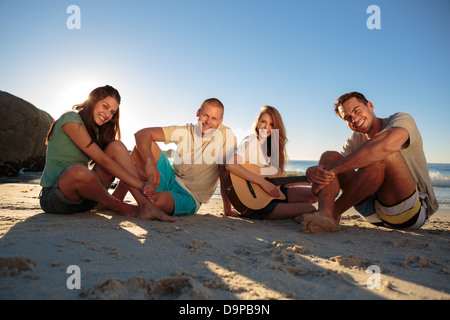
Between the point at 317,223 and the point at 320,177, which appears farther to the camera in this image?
the point at 320,177

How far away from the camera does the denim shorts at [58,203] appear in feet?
8.38

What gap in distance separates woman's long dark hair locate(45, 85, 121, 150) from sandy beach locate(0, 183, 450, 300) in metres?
0.83

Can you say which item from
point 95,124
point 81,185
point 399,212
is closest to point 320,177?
point 399,212

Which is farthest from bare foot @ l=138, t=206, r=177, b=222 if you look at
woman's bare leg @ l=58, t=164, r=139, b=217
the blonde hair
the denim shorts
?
the blonde hair

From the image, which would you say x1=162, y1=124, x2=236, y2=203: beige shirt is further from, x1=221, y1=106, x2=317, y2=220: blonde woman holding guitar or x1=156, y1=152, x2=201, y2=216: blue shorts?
x1=221, y1=106, x2=317, y2=220: blonde woman holding guitar

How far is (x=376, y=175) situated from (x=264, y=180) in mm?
1243

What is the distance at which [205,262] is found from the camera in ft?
5.12

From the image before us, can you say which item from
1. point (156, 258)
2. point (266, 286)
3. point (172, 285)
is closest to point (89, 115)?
point (156, 258)

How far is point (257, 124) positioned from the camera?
386 cm

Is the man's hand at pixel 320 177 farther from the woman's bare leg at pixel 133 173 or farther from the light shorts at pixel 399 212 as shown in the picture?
the woman's bare leg at pixel 133 173

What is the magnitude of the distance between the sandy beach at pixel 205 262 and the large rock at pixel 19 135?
7.87 m

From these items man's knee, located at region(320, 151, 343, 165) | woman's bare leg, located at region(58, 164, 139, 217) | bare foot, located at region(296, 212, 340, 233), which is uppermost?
man's knee, located at region(320, 151, 343, 165)

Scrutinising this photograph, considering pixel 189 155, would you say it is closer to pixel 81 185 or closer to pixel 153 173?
pixel 153 173

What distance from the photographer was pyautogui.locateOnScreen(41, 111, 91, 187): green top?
267cm
